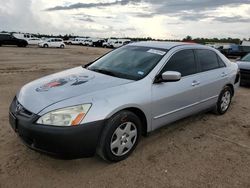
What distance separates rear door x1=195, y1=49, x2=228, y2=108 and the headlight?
2.58 m

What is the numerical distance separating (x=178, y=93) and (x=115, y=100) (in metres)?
1.32

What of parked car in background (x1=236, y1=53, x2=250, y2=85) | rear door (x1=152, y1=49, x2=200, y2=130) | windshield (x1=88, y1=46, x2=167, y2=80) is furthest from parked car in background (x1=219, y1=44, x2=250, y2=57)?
windshield (x1=88, y1=46, x2=167, y2=80)

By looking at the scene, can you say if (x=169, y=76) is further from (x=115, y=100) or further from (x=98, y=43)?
(x=98, y=43)

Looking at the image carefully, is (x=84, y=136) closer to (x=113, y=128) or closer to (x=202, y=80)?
(x=113, y=128)

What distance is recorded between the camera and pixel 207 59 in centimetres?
529

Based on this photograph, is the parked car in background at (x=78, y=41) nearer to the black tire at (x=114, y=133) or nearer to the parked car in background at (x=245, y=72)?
the parked car in background at (x=245, y=72)

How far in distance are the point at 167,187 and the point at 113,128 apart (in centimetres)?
93

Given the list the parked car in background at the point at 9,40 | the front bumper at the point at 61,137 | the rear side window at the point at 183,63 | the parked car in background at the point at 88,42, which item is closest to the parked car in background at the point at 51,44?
the parked car in background at the point at 9,40

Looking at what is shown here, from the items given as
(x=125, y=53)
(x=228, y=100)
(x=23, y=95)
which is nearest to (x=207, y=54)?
(x=228, y=100)

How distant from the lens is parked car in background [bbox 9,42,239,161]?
10.2 feet

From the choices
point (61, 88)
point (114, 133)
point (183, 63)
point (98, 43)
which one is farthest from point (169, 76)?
point (98, 43)

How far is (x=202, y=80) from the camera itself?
16.0 feet

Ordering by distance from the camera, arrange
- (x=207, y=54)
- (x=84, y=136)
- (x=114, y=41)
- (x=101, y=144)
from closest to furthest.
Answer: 1. (x=84, y=136)
2. (x=101, y=144)
3. (x=207, y=54)
4. (x=114, y=41)

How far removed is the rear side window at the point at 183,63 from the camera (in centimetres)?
434
